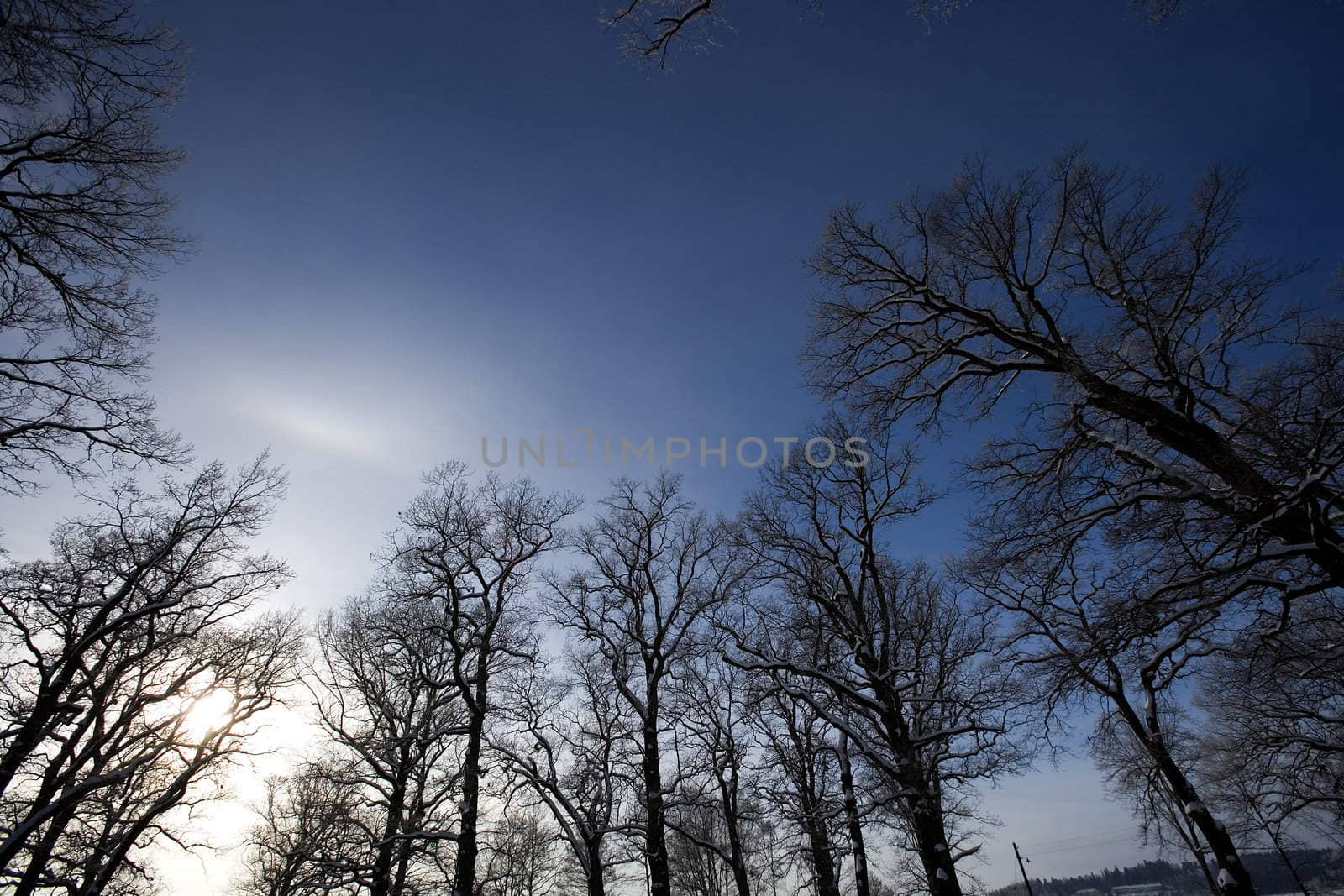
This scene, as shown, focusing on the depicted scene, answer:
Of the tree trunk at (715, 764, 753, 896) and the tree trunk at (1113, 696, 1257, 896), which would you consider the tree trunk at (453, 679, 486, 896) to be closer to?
the tree trunk at (715, 764, 753, 896)

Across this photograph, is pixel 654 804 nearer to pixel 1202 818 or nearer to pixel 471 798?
pixel 471 798

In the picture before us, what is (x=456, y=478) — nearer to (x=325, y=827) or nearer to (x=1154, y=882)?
(x=325, y=827)

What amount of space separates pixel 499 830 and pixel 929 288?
54.1ft

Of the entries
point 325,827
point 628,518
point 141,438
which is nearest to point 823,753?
point 628,518

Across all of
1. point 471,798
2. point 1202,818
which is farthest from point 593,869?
point 1202,818

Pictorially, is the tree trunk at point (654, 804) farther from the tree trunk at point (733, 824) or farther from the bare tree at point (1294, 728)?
the bare tree at point (1294, 728)

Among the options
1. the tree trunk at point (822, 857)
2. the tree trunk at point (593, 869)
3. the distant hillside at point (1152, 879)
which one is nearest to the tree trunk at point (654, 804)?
the tree trunk at point (593, 869)

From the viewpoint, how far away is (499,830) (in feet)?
48.4

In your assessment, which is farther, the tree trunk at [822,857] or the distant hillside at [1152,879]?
the distant hillside at [1152,879]

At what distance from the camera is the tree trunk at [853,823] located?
1274 cm

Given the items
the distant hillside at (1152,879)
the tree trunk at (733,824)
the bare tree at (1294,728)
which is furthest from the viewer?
the distant hillside at (1152,879)

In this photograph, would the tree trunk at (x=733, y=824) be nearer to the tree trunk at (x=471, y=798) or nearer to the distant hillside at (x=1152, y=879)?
the tree trunk at (x=471, y=798)

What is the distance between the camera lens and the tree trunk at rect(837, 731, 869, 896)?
41.8 ft

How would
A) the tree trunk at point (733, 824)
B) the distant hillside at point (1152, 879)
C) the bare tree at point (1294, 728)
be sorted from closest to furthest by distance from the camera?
the bare tree at point (1294, 728)
the tree trunk at point (733, 824)
the distant hillside at point (1152, 879)
